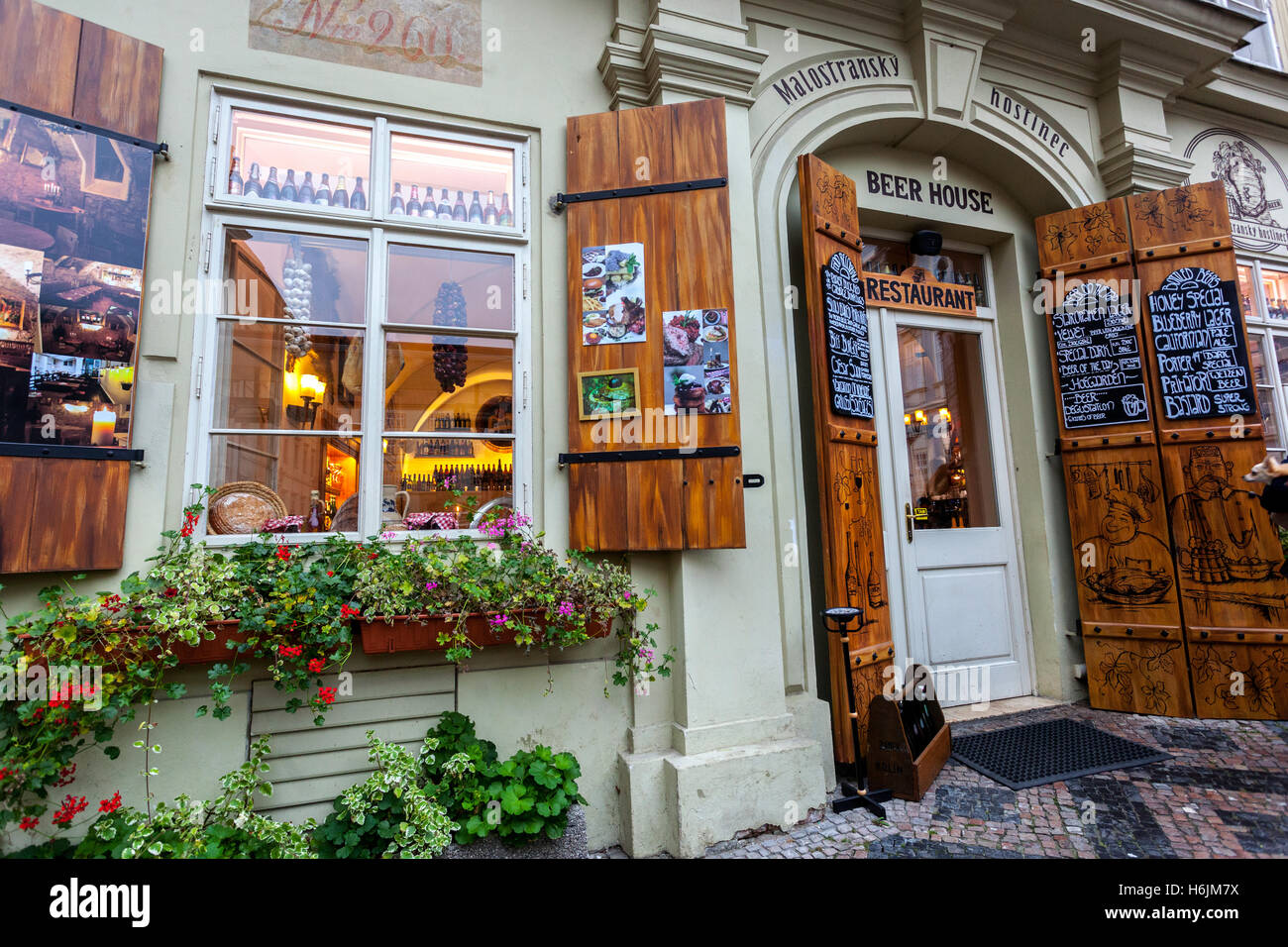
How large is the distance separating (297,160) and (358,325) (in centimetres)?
89

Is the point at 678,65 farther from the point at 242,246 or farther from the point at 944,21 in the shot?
the point at 242,246

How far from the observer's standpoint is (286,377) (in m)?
2.98

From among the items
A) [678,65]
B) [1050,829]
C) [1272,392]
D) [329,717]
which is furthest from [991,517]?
[329,717]

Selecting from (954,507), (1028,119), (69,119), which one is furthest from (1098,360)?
(69,119)

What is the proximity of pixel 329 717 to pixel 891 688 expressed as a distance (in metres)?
3.03

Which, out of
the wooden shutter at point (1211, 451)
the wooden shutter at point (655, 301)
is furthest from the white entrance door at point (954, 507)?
the wooden shutter at point (655, 301)

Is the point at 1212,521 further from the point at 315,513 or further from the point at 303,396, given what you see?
the point at 303,396

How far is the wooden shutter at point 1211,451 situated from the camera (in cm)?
402

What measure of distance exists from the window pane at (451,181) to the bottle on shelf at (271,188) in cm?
51

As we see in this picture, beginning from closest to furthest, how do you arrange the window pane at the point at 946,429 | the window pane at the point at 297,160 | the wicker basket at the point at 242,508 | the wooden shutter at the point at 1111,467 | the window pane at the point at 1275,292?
the wicker basket at the point at 242,508 → the window pane at the point at 297,160 → the wooden shutter at the point at 1111,467 → the window pane at the point at 946,429 → the window pane at the point at 1275,292

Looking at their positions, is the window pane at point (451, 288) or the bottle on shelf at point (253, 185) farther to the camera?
the window pane at point (451, 288)

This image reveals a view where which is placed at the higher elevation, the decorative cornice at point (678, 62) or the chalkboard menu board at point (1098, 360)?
the decorative cornice at point (678, 62)

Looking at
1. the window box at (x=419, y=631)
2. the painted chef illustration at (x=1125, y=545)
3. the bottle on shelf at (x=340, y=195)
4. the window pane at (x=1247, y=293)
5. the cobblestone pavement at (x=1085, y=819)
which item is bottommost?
the cobblestone pavement at (x=1085, y=819)

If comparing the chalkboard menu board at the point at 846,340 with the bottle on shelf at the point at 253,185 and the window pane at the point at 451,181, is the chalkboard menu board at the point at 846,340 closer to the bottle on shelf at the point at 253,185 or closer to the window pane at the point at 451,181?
the window pane at the point at 451,181
